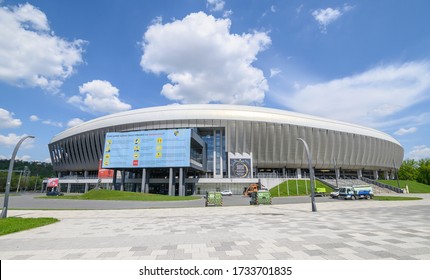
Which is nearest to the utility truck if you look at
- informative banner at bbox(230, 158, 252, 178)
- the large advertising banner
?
informative banner at bbox(230, 158, 252, 178)

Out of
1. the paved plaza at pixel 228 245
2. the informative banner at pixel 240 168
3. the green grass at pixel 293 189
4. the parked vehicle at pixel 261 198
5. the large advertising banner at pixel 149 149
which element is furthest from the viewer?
the informative banner at pixel 240 168

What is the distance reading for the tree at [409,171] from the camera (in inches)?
4061

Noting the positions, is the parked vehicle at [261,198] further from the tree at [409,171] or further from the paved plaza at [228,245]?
the tree at [409,171]

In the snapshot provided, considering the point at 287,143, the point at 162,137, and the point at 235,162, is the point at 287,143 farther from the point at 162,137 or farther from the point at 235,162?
the point at 162,137

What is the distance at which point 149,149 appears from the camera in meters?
56.3

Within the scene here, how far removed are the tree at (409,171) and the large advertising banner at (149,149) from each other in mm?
106507

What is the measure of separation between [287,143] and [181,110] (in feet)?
113

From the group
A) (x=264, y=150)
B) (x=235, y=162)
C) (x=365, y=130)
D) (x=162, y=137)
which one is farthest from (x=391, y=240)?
(x=365, y=130)

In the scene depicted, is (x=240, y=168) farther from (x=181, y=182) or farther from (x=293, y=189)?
(x=181, y=182)

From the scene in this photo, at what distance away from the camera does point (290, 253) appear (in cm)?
716

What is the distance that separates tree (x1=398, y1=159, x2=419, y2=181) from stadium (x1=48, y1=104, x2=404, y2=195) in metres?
33.6

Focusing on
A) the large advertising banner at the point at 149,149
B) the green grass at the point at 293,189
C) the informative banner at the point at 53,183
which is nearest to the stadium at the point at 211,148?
the large advertising banner at the point at 149,149

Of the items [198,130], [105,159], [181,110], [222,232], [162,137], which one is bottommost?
[222,232]

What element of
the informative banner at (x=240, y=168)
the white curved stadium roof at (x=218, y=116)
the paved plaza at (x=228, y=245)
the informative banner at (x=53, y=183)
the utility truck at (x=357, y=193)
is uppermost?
the white curved stadium roof at (x=218, y=116)
